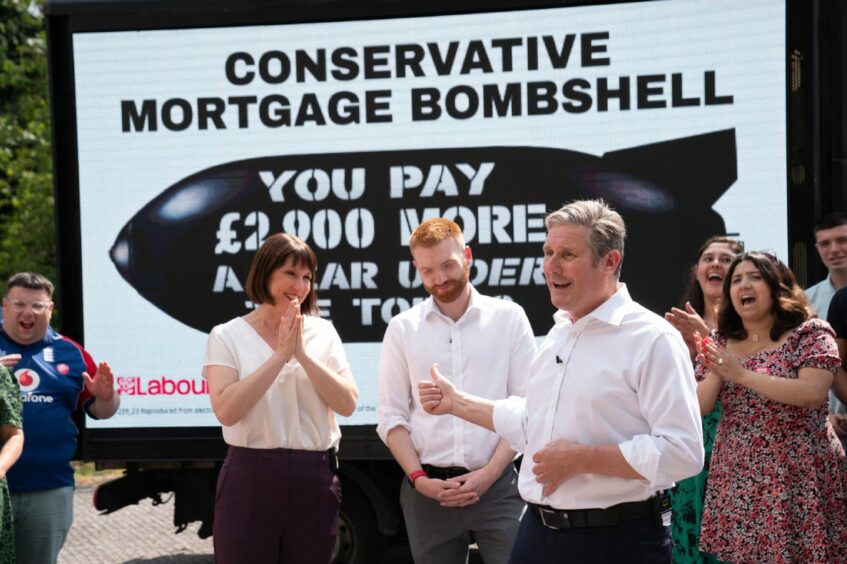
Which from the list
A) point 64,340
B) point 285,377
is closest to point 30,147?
point 64,340

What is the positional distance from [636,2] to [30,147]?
41.1 ft

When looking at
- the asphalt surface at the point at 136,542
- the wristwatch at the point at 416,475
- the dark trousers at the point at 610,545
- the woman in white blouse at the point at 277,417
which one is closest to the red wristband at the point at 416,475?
the wristwatch at the point at 416,475

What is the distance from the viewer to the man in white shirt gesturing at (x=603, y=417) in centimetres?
253

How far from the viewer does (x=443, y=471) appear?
3652mm

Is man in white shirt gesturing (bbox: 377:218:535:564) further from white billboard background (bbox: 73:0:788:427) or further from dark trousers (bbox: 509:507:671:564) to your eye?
white billboard background (bbox: 73:0:788:427)

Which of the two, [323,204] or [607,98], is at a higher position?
[607,98]

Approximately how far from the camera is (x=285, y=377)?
362 cm

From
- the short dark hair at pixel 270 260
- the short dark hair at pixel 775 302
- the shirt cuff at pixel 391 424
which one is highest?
the short dark hair at pixel 270 260

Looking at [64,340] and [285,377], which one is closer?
[285,377]

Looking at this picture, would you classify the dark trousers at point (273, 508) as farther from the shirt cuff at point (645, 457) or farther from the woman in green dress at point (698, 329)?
the woman in green dress at point (698, 329)

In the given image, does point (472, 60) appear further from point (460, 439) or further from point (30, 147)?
point (30, 147)

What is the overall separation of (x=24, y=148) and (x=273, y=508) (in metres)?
12.9

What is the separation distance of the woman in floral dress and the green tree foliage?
10.7 m

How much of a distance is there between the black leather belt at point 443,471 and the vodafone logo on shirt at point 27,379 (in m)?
1.91
